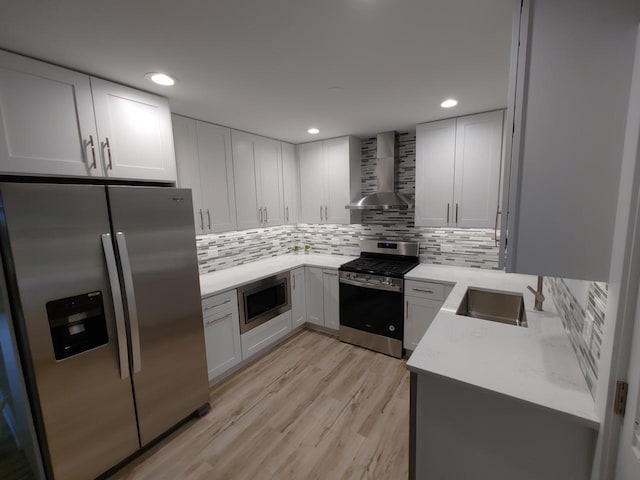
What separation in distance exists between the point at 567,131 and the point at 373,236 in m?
2.69

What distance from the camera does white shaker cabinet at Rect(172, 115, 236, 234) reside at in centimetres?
245

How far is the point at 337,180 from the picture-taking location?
3398 millimetres

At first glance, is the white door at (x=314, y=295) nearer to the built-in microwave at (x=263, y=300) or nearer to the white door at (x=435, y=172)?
the built-in microwave at (x=263, y=300)

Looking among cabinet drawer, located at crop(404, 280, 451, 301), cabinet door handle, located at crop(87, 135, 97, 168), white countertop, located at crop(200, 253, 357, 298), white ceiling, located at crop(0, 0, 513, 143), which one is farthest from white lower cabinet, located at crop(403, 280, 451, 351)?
cabinet door handle, located at crop(87, 135, 97, 168)

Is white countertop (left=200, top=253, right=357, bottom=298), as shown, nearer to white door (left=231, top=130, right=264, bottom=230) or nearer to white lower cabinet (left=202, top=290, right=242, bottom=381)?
white lower cabinet (left=202, top=290, right=242, bottom=381)

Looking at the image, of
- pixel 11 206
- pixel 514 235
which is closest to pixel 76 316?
pixel 11 206

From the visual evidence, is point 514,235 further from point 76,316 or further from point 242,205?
point 242,205

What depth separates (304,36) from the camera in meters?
1.33

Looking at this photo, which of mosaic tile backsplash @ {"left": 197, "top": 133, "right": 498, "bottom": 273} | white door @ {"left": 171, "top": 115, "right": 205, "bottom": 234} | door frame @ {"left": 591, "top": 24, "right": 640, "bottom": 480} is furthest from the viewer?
mosaic tile backsplash @ {"left": 197, "top": 133, "right": 498, "bottom": 273}

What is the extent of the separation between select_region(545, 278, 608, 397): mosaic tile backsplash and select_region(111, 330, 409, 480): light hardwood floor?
3.99 ft

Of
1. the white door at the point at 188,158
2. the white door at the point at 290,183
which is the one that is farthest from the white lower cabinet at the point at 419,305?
the white door at the point at 188,158

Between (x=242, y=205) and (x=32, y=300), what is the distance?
192cm

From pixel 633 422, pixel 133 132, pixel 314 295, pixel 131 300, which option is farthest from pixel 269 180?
pixel 633 422

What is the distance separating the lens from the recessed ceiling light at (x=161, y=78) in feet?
5.42
